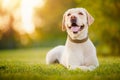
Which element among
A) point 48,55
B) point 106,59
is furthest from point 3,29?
point 106,59

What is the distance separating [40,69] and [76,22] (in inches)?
22.0

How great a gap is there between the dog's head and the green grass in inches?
13.7

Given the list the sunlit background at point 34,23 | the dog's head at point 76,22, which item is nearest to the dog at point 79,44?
the dog's head at point 76,22

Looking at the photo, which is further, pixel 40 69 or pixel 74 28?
pixel 40 69

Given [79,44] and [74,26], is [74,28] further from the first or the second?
[79,44]

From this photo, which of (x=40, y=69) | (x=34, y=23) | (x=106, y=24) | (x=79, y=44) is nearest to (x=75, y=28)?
(x=79, y=44)

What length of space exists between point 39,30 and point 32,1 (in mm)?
305

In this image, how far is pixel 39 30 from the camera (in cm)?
481

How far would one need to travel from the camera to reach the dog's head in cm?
424

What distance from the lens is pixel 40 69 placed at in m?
4.38

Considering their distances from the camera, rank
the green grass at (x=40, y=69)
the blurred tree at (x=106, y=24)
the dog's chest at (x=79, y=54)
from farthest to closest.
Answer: the blurred tree at (x=106, y=24), the dog's chest at (x=79, y=54), the green grass at (x=40, y=69)

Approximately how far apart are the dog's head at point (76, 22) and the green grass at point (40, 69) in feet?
1.14

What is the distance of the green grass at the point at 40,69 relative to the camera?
4.21 meters

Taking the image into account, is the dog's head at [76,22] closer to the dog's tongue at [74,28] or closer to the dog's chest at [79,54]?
the dog's tongue at [74,28]
